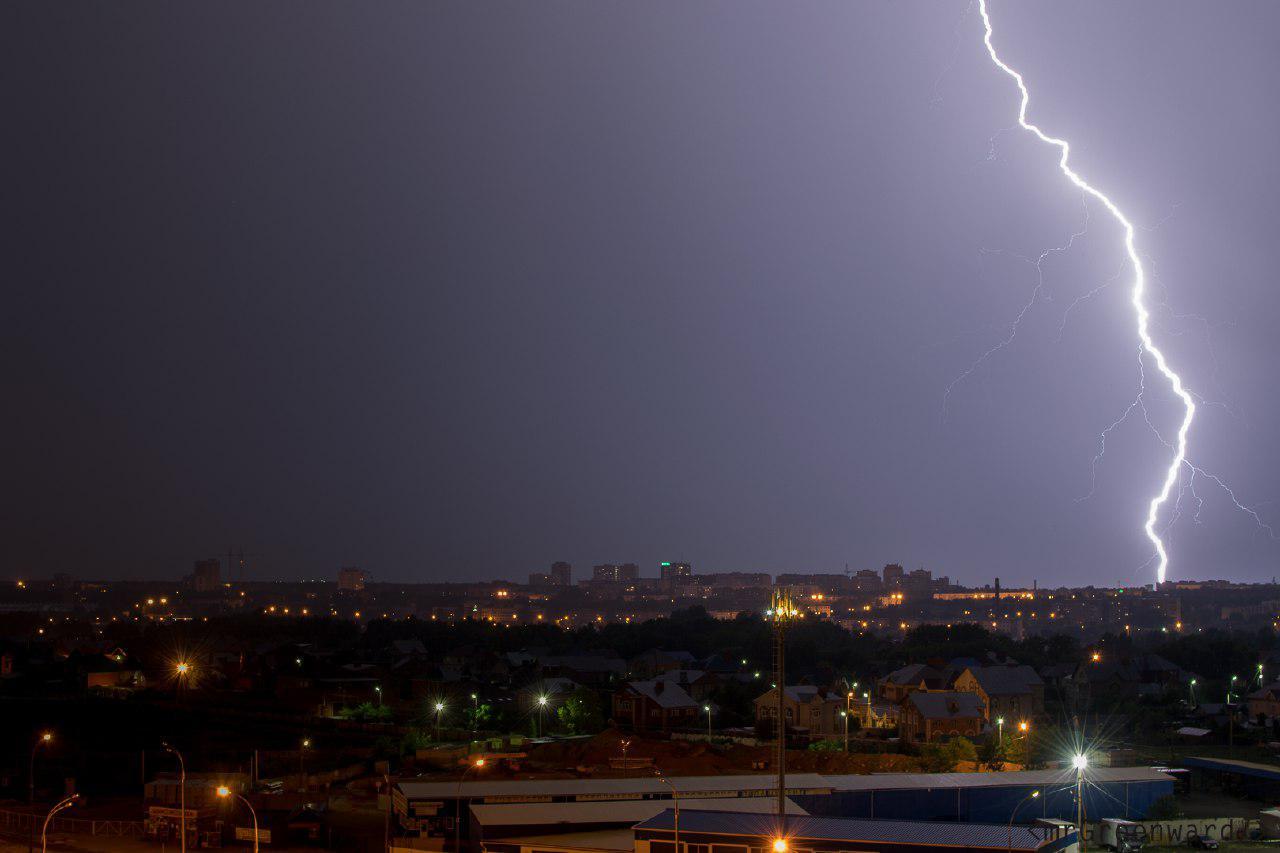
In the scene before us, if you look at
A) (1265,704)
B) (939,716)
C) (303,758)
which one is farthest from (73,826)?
(1265,704)

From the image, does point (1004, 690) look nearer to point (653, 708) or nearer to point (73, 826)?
point (653, 708)

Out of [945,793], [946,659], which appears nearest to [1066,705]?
[946,659]

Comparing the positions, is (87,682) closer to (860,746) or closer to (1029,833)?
(860,746)

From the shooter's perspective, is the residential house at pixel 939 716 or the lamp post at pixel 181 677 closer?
the residential house at pixel 939 716

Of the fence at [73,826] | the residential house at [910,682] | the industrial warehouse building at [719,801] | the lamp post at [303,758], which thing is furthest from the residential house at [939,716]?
the fence at [73,826]

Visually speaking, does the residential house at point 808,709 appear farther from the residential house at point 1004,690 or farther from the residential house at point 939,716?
the residential house at point 1004,690

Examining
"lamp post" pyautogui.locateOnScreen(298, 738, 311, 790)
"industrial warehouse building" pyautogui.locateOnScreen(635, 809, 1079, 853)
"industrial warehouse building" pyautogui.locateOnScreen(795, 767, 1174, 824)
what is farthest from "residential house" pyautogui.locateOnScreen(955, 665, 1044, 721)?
"industrial warehouse building" pyautogui.locateOnScreen(635, 809, 1079, 853)
